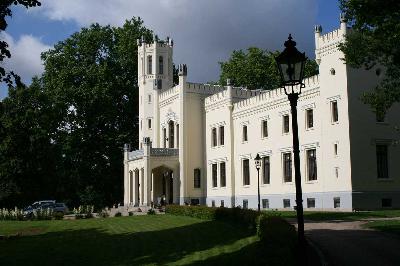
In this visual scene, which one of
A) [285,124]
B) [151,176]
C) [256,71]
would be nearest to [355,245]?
[285,124]

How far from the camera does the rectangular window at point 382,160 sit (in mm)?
34406

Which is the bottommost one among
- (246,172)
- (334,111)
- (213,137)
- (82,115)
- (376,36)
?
(246,172)

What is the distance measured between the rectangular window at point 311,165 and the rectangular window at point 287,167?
2465 mm

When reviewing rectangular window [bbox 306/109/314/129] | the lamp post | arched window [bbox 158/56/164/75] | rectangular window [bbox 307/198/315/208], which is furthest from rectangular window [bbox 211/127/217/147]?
the lamp post

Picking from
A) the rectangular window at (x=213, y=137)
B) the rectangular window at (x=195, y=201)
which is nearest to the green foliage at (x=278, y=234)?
the rectangular window at (x=213, y=137)

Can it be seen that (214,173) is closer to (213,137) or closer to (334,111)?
(213,137)

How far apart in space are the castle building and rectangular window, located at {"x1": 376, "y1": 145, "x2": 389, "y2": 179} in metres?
0.07

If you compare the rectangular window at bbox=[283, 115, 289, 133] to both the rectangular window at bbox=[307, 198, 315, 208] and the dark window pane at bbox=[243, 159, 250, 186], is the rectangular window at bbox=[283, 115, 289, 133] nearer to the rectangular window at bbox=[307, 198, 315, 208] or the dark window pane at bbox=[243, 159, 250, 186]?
the dark window pane at bbox=[243, 159, 250, 186]

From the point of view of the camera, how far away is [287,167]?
131ft

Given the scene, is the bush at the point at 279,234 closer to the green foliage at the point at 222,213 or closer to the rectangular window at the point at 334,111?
the green foliage at the point at 222,213

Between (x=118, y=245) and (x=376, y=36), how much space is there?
13.1 m

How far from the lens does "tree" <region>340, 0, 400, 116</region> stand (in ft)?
60.0

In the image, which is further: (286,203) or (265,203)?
(265,203)

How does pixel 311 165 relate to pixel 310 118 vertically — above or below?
below
